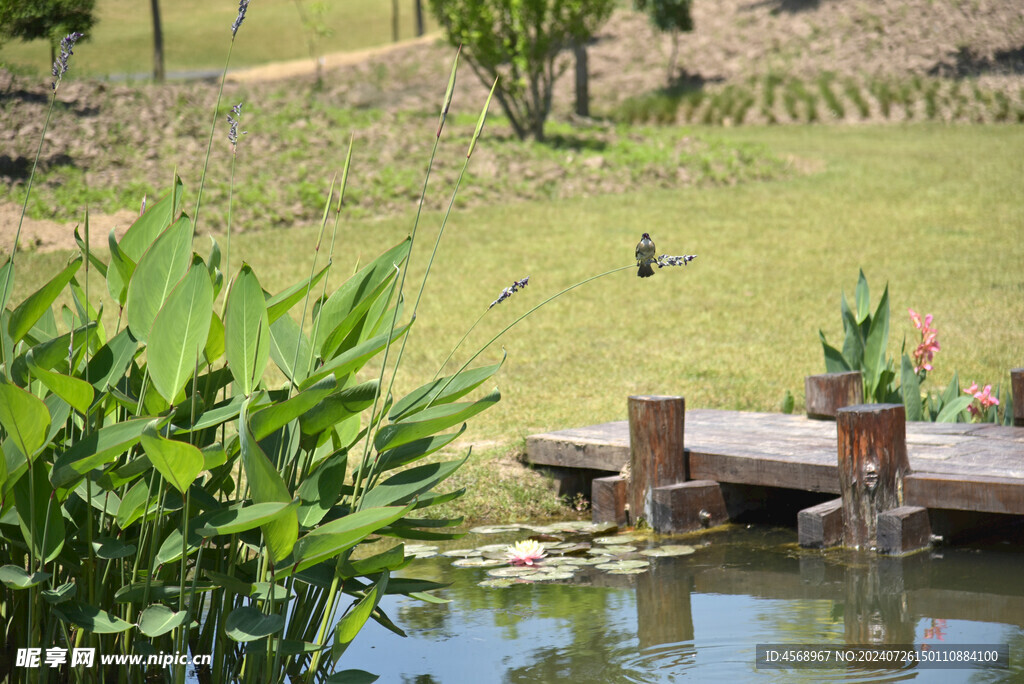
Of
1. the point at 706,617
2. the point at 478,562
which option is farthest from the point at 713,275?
the point at 706,617

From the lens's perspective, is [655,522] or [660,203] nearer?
[655,522]

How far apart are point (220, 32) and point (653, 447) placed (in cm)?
4441

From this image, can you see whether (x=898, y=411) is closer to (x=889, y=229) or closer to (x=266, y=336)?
(x=266, y=336)

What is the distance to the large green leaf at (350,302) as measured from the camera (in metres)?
2.57

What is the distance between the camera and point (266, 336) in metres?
2.36

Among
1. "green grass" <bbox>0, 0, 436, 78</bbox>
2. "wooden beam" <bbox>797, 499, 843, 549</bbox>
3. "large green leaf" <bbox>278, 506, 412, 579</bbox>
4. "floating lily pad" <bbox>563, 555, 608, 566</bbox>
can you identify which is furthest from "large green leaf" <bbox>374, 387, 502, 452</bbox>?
"green grass" <bbox>0, 0, 436, 78</bbox>

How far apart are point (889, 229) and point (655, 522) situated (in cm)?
856

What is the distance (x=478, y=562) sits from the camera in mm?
4539

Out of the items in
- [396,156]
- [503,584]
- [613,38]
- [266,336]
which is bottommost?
[503,584]

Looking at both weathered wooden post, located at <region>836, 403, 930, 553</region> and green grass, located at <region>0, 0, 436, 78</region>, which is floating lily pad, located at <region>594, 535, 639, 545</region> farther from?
green grass, located at <region>0, 0, 436, 78</region>

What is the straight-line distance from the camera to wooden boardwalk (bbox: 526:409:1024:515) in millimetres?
4215

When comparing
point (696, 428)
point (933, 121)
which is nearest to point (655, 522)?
point (696, 428)

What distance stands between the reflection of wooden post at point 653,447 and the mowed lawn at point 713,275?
4.03 ft

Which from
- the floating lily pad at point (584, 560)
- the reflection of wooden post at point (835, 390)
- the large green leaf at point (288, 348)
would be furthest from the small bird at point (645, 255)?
the reflection of wooden post at point (835, 390)
